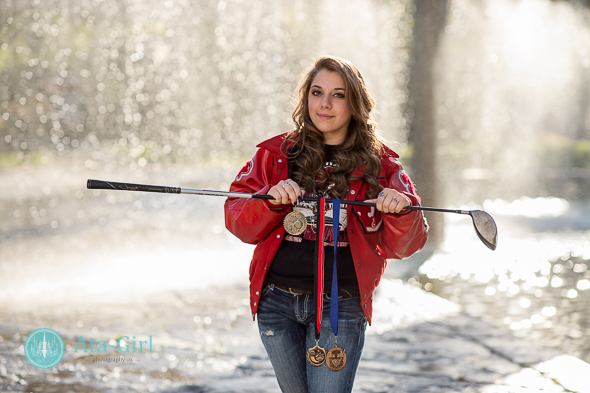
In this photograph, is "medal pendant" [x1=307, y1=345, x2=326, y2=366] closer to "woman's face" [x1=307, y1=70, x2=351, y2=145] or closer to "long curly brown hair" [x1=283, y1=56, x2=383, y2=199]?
"long curly brown hair" [x1=283, y1=56, x2=383, y2=199]

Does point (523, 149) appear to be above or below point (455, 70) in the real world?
below

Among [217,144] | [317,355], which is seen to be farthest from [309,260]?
[217,144]

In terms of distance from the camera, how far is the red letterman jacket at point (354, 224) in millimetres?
2152

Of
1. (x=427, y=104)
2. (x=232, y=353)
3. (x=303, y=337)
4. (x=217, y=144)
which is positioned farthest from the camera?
(x=217, y=144)

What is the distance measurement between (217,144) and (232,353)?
478 inches

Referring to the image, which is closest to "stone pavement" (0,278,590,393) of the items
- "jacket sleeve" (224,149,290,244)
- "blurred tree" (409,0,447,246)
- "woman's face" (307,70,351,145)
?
"jacket sleeve" (224,149,290,244)

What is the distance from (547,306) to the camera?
5293 mm

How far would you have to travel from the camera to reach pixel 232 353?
4.12 metres

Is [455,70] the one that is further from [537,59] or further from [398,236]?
[398,236]

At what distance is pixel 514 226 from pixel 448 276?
4.02 meters

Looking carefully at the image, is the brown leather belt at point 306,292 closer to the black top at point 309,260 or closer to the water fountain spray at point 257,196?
the black top at point 309,260

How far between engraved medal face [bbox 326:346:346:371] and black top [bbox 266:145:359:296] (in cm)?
20

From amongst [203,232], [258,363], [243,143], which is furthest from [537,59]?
[258,363]

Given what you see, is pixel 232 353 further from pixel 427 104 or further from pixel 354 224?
pixel 427 104
